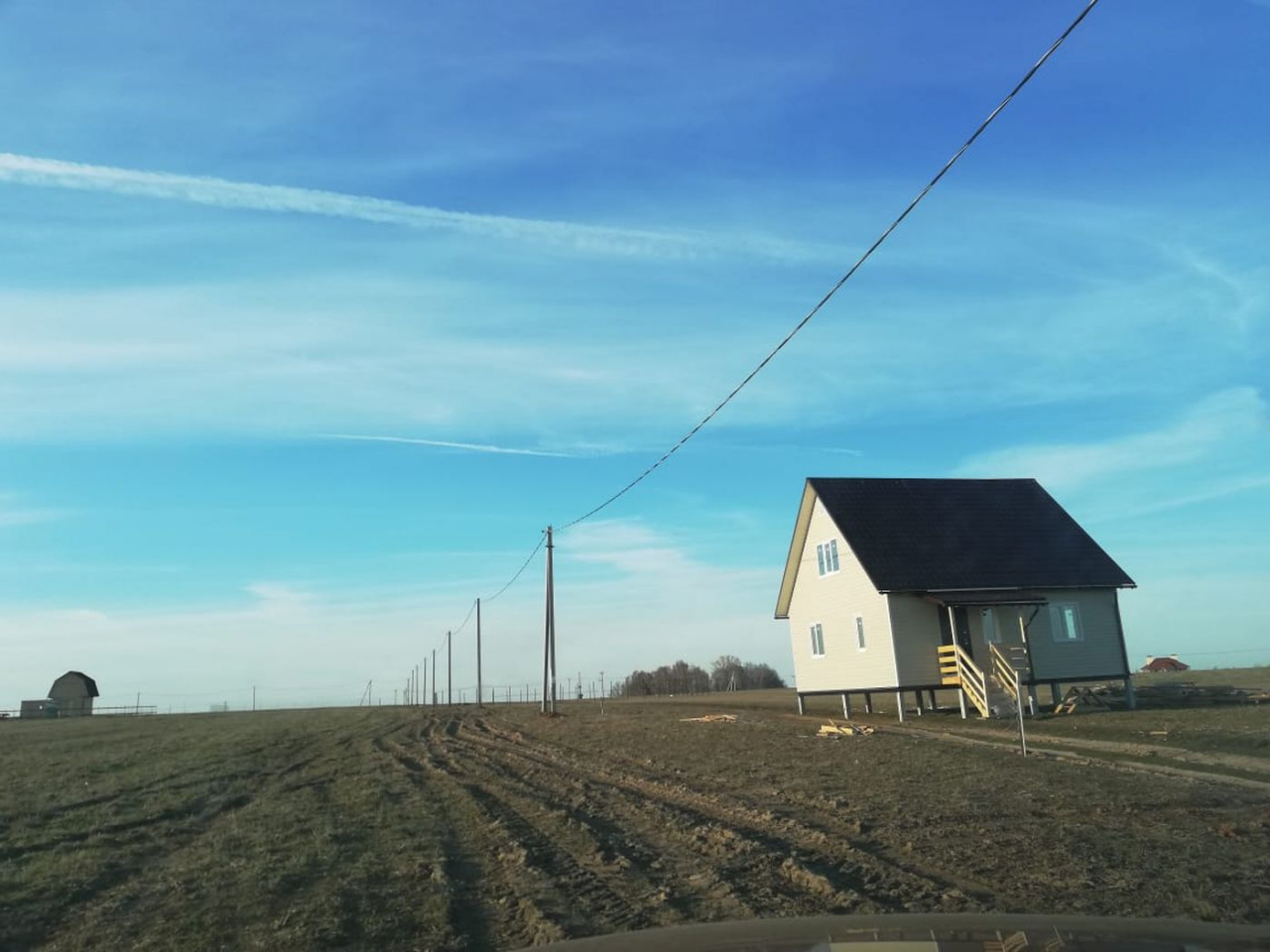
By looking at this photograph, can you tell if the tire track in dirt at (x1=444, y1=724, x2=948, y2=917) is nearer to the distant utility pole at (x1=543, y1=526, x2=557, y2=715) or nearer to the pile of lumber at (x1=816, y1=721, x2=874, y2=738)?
the pile of lumber at (x1=816, y1=721, x2=874, y2=738)

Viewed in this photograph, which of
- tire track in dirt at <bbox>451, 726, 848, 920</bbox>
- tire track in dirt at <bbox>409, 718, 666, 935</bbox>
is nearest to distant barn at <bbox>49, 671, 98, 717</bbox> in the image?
tire track in dirt at <bbox>409, 718, 666, 935</bbox>

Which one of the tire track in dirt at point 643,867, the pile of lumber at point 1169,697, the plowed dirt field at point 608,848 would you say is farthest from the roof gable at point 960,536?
the tire track in dirt at point 643,867

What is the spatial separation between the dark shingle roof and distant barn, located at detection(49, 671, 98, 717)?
110 m

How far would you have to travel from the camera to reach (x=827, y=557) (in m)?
33.1

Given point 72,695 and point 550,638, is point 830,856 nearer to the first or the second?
point 550,638

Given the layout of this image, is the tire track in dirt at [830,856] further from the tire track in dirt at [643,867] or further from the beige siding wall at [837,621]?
the beige siding wall at [837,621]

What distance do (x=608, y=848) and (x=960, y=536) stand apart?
24.5 metres

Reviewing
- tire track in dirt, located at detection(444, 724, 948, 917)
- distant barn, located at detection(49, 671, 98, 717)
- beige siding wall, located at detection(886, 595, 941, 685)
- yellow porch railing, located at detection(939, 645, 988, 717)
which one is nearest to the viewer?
tire track in dirt, located at detection(444, 724, 948, 917)

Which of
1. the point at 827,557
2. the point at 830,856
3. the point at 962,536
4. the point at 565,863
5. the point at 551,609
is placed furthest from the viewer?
the point at 551,609

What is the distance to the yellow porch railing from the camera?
27572 millimetres

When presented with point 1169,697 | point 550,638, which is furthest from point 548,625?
point 1169,697

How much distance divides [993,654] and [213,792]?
2040 cm

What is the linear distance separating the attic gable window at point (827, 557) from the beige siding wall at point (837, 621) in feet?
0.66

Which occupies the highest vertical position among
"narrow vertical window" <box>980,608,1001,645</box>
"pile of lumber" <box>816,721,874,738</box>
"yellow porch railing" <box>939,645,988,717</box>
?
"narrow vertical window" <box>980,608,1001,645</box>
